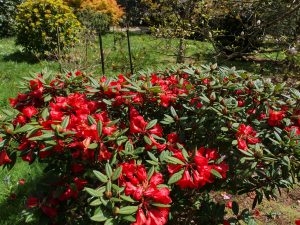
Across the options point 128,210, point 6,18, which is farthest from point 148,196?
point 6,18

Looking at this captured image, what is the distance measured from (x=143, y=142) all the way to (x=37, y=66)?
6.87 m

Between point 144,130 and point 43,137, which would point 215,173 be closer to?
point 144,130

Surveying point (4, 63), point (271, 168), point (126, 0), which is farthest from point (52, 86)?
point (126, 0)

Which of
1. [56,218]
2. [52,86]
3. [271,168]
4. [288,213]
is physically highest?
[52,86]

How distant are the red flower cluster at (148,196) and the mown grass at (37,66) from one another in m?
1.34

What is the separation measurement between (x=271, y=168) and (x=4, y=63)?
7915mm

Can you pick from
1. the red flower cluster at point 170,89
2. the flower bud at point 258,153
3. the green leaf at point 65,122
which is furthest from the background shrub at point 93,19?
the flower bud at point 258,153

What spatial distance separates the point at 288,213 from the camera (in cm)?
414

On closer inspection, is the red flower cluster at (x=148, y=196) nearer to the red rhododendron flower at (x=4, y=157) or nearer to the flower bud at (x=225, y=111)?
the flower bud at (x=225, y=111)

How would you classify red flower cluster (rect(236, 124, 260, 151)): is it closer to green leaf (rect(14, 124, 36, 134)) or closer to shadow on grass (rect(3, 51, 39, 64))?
green leaf (rect(14, 124, 36, 134))

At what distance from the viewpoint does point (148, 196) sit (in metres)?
1.79

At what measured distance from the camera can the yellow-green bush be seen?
30.6 feet

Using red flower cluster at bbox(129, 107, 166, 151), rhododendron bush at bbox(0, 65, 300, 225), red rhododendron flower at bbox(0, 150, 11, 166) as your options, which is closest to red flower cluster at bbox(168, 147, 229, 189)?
rhododendron bush at bbox(0, 65, 300, 225)

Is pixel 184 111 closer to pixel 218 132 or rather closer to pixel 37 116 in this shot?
pixel 218 132
